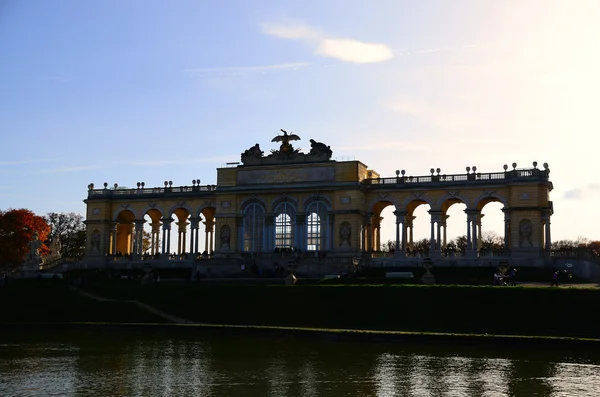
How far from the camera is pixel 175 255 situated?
3024 inches

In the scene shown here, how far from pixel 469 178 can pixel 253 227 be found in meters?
21.0

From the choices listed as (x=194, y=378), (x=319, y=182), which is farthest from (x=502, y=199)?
(x=194, y=378)

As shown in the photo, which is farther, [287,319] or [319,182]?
[319,182]

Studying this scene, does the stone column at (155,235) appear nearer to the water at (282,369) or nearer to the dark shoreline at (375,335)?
the dark shoreline at (375,335)

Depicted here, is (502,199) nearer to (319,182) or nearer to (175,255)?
(319,182)

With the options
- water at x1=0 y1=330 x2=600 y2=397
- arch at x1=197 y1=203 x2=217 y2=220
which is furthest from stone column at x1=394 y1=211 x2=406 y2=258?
water at x1=0 y1=330 x2=600 y2=397

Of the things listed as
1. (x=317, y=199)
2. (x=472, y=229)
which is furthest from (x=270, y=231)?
(x=472, y=229)

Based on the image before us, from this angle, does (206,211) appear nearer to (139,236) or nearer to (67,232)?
(139,236)

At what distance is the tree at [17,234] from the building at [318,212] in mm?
8847

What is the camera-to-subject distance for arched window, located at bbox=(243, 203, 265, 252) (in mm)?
74000

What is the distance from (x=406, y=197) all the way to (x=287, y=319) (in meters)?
30.0

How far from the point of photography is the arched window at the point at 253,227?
2913 inches

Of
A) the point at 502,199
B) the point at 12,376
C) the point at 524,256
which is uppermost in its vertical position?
the point at 502,199

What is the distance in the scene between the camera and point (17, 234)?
8500cm
